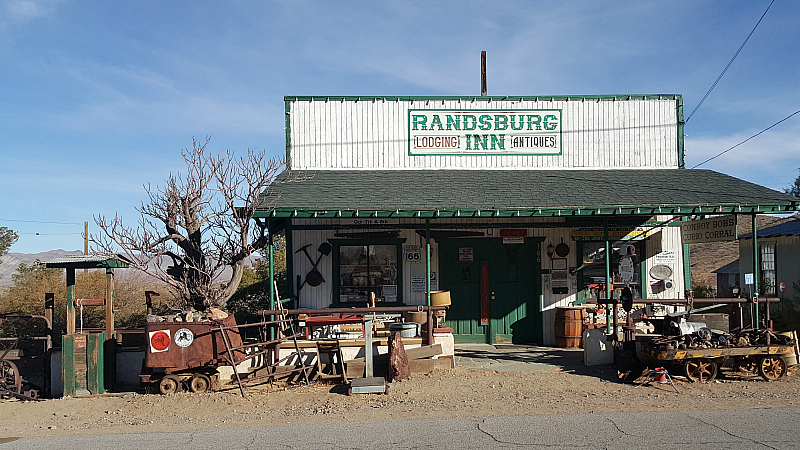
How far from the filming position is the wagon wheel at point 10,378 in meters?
9.45

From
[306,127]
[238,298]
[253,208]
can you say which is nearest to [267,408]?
[253,208]

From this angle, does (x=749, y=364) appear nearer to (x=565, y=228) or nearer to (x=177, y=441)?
(x=565, y=228)

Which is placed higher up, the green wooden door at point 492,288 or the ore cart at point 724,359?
the green wooden door at point 492,288

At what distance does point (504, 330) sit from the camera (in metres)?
13.1

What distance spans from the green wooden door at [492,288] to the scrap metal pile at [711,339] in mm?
3775

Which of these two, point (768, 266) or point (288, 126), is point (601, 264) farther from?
point (768, 266)

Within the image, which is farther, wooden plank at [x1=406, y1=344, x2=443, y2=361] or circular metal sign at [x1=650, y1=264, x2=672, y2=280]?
circular metal sign at [x1=650, y1=264, x2=672, y2=280]

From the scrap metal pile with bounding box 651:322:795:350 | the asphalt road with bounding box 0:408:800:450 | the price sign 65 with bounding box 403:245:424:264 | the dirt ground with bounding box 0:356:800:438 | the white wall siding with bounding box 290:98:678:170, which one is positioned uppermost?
the white wall siding with bounding box 290:98:678:170

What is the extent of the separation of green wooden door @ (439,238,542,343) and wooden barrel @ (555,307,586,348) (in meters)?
0.74

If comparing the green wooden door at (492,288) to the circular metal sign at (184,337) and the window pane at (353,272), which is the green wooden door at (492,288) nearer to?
the window pane at (353,272)

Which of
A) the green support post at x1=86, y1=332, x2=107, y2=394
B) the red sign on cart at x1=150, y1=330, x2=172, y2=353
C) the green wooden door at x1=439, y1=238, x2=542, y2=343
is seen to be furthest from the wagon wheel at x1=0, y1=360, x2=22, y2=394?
the green wooden door at x1=439, y1=238, x2=542, y2=343

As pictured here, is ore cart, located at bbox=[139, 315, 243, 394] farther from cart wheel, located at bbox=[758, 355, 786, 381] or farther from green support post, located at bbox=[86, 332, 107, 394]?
cart wheel, located at bbox=[758, 355, 786, 381]

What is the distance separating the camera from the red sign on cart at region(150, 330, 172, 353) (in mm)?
9102

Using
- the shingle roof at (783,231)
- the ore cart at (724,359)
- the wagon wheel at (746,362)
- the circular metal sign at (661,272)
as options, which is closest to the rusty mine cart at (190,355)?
the ore cart at (724,359)
